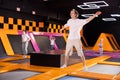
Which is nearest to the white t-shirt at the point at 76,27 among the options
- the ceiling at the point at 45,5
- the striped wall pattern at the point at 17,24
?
the striped wall pattern at the point at 17,24

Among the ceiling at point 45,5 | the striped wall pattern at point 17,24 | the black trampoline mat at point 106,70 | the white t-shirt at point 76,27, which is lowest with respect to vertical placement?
the black trampoline mat at point 106,70

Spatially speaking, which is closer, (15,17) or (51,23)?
(15,17)

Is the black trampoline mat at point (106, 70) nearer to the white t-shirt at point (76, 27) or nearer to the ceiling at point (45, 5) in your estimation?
the white t-shirt at point (76, 27)

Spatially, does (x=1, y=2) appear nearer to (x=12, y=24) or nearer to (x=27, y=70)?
(x=12, y=24)

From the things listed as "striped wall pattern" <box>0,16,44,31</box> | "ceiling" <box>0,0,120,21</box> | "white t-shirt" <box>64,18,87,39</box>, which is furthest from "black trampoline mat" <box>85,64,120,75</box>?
"ceiling" <box>0,0,120,21</box>

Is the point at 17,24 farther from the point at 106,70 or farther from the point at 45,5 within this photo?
the point at 106,70

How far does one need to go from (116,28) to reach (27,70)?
12.0 meters

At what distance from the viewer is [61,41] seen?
997 cm

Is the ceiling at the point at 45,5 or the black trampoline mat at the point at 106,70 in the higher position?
the ceiling at the point at 45,5

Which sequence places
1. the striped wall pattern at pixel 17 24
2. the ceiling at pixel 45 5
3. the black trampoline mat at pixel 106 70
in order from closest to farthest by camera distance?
the black trampoline mat at pixel 106 70
the striped wall pattern at pixel 17 24
the ceiling at pixel 45 5

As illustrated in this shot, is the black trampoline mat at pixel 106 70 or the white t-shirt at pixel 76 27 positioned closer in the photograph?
the white t-shirt at pixel 76 27

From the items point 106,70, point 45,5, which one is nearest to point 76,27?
point 106,70

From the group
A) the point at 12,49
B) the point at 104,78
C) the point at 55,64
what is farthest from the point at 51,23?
the point at 104,78

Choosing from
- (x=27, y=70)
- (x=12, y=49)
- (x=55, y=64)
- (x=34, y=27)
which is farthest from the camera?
(x=34, y=27)
